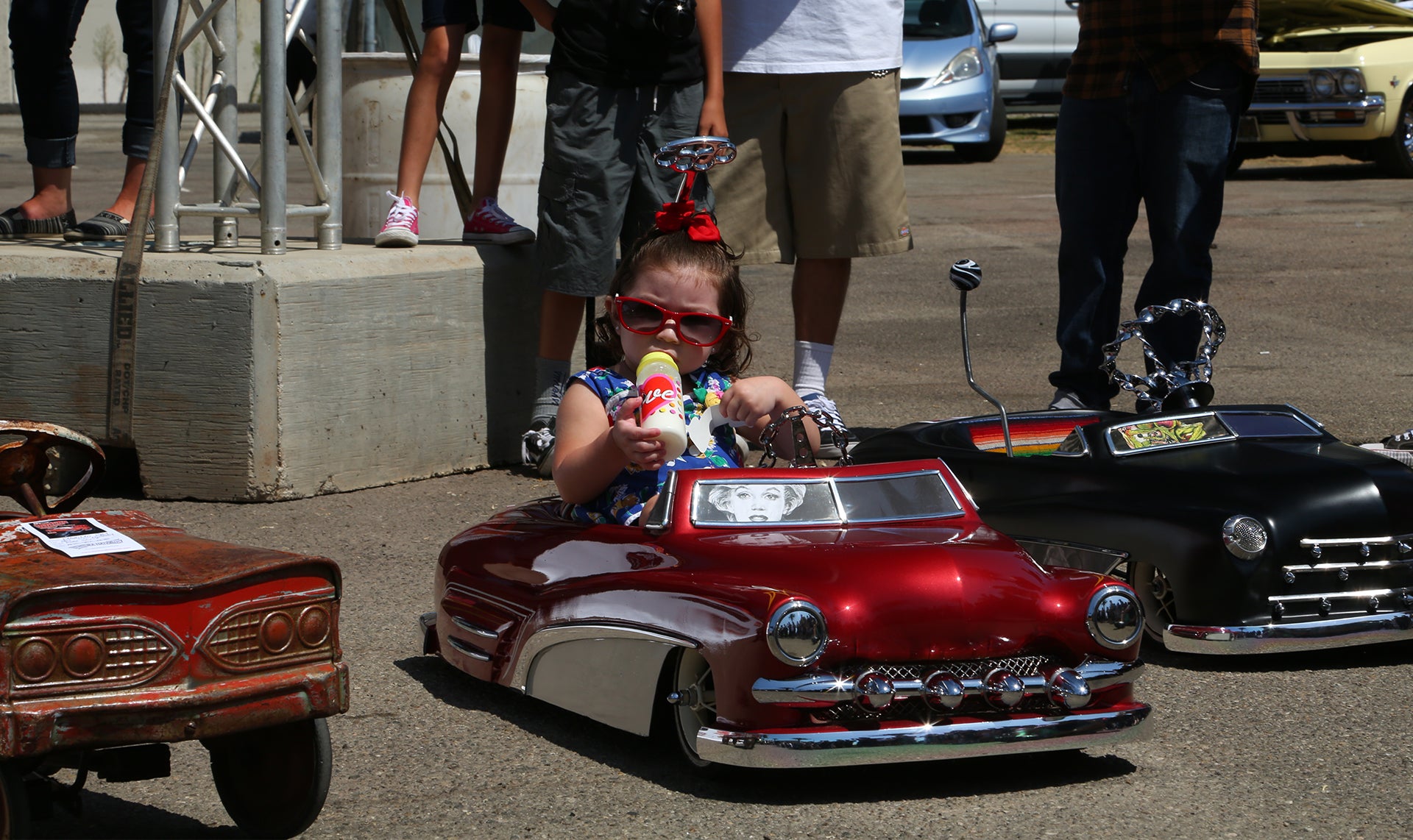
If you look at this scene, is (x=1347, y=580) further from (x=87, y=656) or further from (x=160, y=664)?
(x=87, y=656)

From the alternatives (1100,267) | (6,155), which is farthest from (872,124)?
(6,155)

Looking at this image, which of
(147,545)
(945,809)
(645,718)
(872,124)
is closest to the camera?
(147,545)

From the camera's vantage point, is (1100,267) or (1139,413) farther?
(1100,267)

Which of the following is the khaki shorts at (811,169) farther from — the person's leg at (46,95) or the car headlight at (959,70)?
the car headlight at (959,70)

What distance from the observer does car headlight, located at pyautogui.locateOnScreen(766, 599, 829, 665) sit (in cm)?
277

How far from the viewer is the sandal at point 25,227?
5945 mm

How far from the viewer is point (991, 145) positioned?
1577 centimetres

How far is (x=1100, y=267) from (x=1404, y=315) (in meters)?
3.62

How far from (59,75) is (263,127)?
3.97 feet

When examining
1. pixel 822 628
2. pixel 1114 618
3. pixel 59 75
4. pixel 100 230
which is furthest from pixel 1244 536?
pixel 59 75

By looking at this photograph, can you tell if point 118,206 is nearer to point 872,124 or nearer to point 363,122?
point 363,122

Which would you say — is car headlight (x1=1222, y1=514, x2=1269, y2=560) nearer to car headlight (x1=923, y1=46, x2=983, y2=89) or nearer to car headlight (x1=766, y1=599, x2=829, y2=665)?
car headlight (x1=766, y1=599, x2=829, y2=665)

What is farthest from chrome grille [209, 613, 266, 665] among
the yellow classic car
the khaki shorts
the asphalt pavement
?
the yellow classic car

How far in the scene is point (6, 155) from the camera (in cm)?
1630
